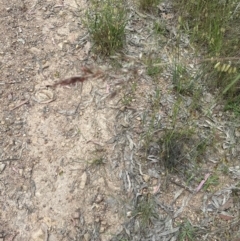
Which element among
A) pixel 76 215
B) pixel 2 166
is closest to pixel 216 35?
pixel 76 215

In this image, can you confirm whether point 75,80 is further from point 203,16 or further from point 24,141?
point 203,16

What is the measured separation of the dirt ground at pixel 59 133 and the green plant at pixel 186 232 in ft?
0.31

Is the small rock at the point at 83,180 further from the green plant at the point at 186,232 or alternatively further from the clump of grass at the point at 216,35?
the clump of grass at the point at 216,35

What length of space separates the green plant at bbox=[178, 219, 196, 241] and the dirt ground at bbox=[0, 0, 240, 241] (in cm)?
10

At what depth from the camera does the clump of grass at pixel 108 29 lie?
2.65m

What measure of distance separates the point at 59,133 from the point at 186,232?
1022 mm

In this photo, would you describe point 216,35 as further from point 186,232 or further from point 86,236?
point 86,236

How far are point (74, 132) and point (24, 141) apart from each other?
330 mm

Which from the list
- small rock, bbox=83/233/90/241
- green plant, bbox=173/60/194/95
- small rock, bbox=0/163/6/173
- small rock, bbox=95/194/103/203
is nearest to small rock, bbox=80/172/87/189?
small rock, bbox=95/194/103/203

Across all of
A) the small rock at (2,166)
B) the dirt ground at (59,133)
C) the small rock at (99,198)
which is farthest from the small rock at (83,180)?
the small rock at (2,166)

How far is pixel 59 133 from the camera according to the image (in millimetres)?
2445

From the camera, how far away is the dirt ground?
2.17m

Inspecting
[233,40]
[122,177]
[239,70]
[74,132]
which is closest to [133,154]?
[122,177]

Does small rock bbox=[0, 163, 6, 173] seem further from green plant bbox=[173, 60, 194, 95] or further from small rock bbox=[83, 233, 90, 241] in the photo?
green plant bbox=[173, 60, 194, 95]
